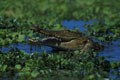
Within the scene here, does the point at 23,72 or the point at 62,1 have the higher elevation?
the point at 62,1

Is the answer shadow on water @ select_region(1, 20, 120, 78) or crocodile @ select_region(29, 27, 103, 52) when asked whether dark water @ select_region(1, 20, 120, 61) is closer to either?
shadow on water @ select_region(1, 20, 120, 78)

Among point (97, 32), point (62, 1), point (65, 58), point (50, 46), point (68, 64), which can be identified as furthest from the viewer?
point (97, 32)

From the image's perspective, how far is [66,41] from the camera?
1795cm

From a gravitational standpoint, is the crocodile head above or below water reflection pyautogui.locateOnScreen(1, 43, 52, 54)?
above

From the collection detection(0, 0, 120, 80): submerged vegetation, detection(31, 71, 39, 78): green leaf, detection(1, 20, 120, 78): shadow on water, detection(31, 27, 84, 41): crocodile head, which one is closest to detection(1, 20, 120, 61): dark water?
detection(1, 20, 120, 78): shadow on water

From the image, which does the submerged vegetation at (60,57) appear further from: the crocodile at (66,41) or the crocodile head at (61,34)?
the crocodile head at (61,34)

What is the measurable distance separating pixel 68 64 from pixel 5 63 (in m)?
1.79

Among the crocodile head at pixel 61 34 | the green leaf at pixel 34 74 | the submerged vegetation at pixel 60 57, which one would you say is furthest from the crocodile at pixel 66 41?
the green leaf at pixel 34 74

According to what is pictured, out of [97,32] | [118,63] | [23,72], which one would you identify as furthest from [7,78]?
[97,32]

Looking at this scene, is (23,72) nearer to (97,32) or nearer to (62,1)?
(62,1)

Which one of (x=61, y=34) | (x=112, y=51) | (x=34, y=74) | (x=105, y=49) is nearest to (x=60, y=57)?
(x=34, y=74)

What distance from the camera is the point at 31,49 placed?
18.2 m

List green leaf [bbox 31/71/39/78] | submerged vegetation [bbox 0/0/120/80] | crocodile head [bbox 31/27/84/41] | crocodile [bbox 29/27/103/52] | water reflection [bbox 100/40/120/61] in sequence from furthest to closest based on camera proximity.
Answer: crocodile head [bbox 31/27/84/41] → crocodile [bbox 29/27/103/52] → water reflection [bbox 100/40/120/61] → green leaf [bbox 31/71/39/78] → submerged vegetation [bbox 0/0/120/80]

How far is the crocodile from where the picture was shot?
17609 mm
